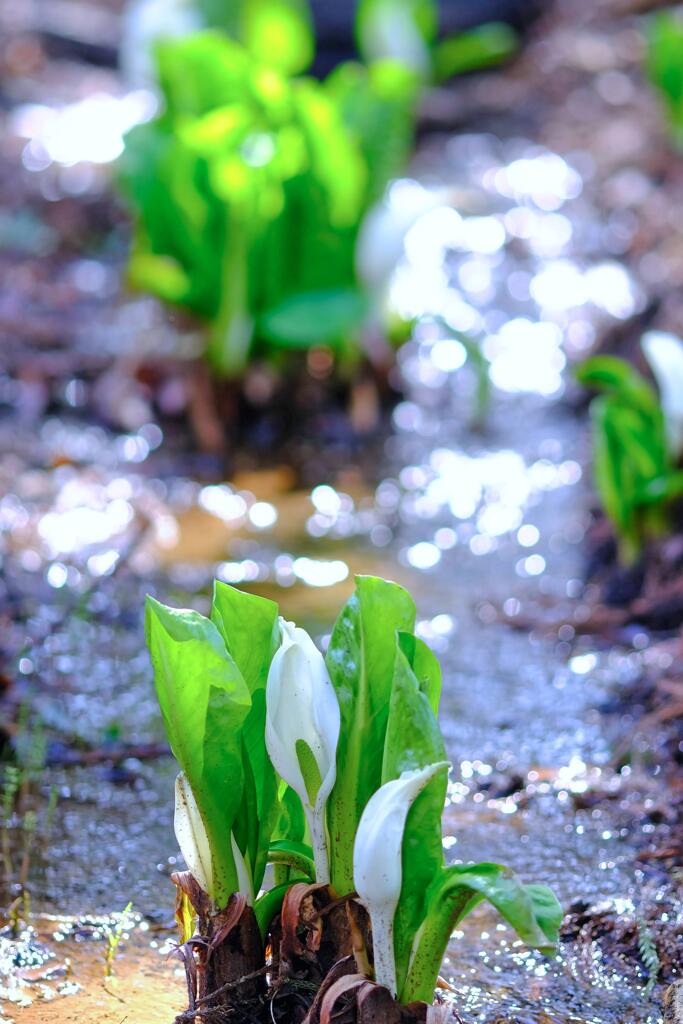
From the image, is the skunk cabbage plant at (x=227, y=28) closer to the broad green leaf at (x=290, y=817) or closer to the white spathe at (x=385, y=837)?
the broad green leaf at (x=290, y=817)

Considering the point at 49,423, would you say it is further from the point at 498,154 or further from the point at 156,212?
the point at 498,154

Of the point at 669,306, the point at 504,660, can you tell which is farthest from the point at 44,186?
the point at 504,660

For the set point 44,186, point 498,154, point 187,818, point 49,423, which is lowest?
point 187,818

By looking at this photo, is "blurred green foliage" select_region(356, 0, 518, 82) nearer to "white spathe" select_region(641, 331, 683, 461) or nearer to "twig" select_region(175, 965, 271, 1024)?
"white spathe" select_region(641, 331, 683, 461)

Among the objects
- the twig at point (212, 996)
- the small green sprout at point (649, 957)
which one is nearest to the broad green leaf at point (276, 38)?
the small green sprout at point (649, 957)

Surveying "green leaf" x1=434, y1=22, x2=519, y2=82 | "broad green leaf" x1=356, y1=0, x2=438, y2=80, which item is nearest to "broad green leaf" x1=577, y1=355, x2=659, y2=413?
"broad green leaf" x1=356, y1=0, x2=438, y2=80

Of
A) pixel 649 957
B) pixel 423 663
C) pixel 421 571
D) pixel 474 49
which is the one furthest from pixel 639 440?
pixel 474 49
